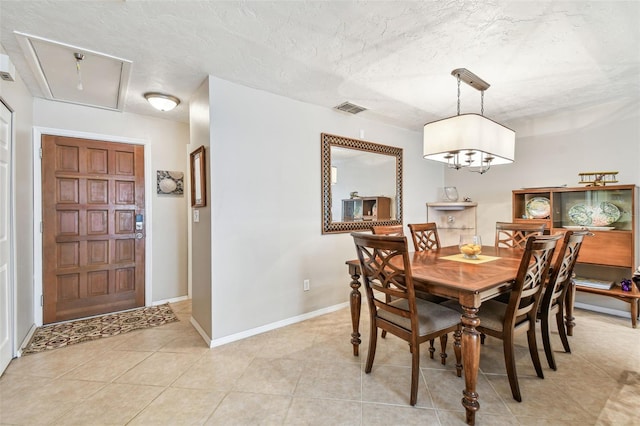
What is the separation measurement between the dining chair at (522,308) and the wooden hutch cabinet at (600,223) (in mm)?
1781

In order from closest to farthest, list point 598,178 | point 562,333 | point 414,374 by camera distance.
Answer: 1. point 414,374
2. point 562,333
3. point 598,178

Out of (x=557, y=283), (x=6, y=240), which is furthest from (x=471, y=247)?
(x=6, y=240)

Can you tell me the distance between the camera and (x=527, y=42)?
2029 mm

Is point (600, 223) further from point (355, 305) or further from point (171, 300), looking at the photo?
point (171, 300)

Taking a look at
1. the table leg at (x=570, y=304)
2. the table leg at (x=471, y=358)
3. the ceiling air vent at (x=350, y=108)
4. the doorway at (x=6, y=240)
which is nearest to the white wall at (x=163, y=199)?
the doorway at (x=6, y=240)

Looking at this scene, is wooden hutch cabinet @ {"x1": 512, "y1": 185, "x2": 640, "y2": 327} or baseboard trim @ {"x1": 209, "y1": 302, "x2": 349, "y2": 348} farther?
wooden hutch cabinet @ {"x1": 512, "y1": 185, "x2": 640, "y2": 327}

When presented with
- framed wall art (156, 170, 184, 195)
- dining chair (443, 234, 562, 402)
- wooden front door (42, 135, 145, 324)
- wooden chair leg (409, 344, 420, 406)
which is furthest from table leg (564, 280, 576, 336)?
wooden front door (42, 135, 145, 324)

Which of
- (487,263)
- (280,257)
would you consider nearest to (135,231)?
(280,257)

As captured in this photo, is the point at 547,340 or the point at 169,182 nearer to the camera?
the point at 547,340

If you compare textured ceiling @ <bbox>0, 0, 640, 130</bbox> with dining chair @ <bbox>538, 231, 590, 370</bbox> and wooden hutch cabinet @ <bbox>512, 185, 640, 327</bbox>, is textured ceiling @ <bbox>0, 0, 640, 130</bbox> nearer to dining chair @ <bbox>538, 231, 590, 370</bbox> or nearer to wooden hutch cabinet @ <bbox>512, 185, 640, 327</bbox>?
wooden hutch cabinet @ <bbox>512, 185, 640, 327</bbox>

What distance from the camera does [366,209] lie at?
3768 millimetres

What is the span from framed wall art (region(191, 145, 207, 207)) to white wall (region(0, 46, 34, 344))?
1.32 metres

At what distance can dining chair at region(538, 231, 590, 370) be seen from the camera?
1.95m

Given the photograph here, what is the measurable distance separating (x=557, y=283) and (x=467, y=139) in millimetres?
1196
